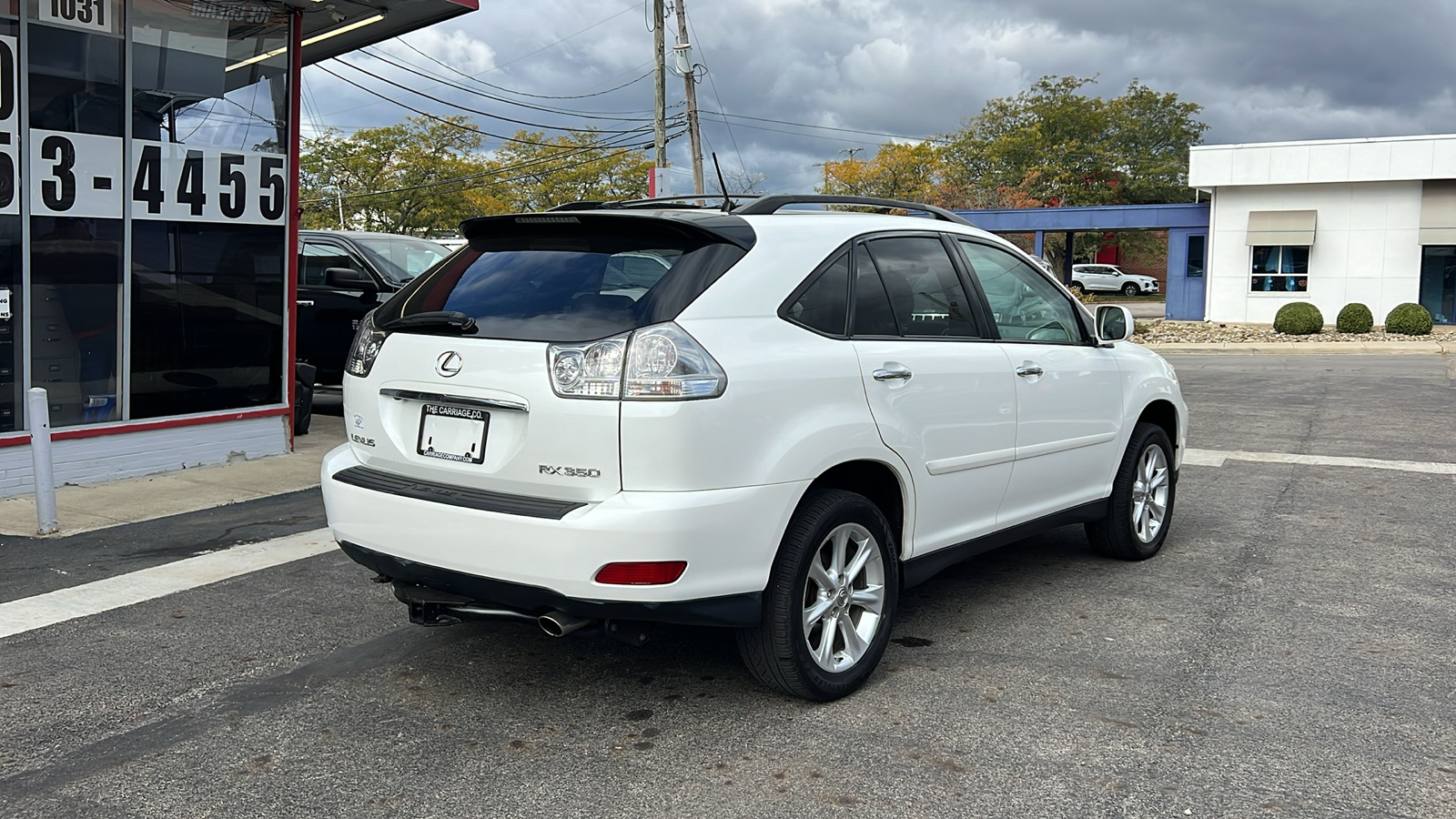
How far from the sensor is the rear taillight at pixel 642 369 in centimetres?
355

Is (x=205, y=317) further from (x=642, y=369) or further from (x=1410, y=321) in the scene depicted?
(x=1410, y=321)

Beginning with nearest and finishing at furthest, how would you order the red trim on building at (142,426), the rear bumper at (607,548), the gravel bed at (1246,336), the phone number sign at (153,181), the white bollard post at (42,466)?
the rear bumper at (607,548) < the white bollard post at (42,466) < the red trim on building at (142,426) < the phone number sign at (153,181) < the gravel bed at (1246,336)

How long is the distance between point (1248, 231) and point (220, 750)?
34516mm

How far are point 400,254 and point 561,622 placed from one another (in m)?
9.19

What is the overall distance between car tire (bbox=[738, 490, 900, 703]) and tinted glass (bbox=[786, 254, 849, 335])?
0.58 m

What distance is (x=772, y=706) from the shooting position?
407cm

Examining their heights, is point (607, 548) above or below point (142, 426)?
above

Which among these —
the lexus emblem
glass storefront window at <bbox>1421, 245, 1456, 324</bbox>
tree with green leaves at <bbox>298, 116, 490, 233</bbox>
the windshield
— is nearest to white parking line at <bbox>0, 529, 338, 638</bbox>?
the lexus emblem

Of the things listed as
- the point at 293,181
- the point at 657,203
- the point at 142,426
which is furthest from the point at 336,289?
the point at 657,203

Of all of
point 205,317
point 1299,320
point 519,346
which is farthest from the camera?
point 1299,320

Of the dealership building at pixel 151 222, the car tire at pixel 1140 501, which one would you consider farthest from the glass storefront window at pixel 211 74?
the car tire at pixel 1140 501

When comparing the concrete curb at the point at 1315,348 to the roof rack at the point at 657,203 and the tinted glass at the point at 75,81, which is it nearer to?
the tinted glass at the point at 75,81

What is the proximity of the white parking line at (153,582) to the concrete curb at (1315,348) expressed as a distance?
21731 mm

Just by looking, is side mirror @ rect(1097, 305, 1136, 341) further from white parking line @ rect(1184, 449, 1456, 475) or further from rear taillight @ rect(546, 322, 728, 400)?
white parking line @ rect(1184, 449, 1456, 475)
